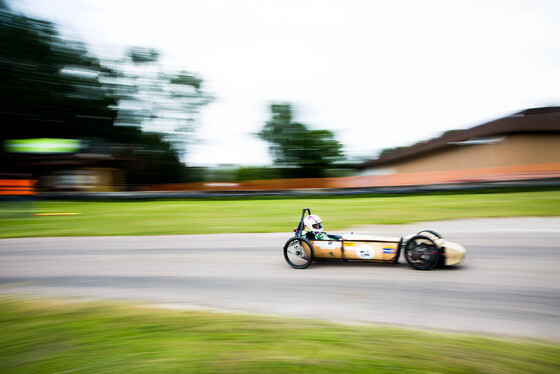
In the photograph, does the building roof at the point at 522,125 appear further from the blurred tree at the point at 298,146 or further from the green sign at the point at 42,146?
the green sign at the point at 42,146

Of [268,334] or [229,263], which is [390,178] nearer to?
[229,263]

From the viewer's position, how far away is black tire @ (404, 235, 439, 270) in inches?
212

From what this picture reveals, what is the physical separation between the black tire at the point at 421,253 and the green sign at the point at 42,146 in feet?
85.4

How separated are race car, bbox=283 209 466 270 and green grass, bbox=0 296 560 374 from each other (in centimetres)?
206

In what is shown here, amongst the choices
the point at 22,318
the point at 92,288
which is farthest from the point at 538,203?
the point at 22,318

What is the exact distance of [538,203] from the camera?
11.5 meters

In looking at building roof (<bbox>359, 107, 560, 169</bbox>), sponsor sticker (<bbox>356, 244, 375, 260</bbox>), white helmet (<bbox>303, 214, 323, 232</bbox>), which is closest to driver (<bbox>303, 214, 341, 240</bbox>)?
white helmet (<bbox>303, 214, 323, 232</bbox>)

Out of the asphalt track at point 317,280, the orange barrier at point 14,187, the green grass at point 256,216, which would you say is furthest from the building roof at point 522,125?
the orange barrier at point 14,187

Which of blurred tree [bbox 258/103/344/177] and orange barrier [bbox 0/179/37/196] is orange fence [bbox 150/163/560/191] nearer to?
blurred tree [bbox 258/103/344/177]

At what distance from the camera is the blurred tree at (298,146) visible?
40188 mm

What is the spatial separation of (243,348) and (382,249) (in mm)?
3104

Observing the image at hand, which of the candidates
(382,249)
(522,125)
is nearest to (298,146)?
(522,125)

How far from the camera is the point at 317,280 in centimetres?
530

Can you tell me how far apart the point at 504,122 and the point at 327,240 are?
20.1 m
